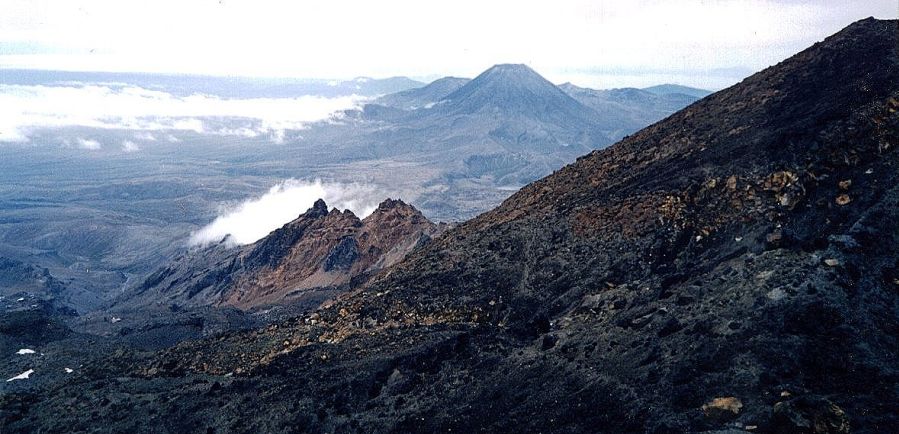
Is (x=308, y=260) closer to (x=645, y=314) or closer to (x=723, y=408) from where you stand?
(x=645, y=314)

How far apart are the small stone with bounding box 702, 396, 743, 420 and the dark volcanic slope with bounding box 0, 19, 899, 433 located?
0.21 ft

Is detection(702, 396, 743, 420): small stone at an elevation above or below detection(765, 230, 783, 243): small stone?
below

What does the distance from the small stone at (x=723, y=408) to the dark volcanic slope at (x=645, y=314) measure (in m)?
0.06

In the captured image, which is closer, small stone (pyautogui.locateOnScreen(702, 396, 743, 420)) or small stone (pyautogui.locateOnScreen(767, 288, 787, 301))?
small stone (pyautogui.locateOnScreen(702, 396, 743, 420))

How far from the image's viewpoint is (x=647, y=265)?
28375mm

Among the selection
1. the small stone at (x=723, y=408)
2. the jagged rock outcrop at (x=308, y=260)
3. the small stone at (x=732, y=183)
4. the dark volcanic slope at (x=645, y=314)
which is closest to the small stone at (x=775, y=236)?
the dark volcanic slope at (x=645, y=314)

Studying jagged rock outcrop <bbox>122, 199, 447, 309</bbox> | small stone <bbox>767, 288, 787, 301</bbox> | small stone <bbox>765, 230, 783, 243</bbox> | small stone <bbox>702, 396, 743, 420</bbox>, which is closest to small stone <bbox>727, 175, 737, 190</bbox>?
small stone <bbox>765, 230, 783, 243</bbox>

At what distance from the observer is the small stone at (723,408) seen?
16578mm

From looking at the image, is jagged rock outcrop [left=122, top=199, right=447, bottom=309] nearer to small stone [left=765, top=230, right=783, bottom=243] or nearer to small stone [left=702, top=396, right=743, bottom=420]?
small stone [left=765, top=230, right=783, bottom=243]

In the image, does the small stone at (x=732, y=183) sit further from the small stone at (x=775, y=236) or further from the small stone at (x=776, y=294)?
the small stone at (x=776, y=294)

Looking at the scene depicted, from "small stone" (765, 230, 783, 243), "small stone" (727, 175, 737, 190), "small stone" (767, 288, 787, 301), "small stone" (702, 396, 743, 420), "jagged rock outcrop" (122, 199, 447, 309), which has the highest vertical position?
"small stone" (727, 175, 737, 190)

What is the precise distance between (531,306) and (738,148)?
524 inches

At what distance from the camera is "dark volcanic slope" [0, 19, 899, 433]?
18.3m

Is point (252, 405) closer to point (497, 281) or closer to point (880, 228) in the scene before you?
point (497, 281)
